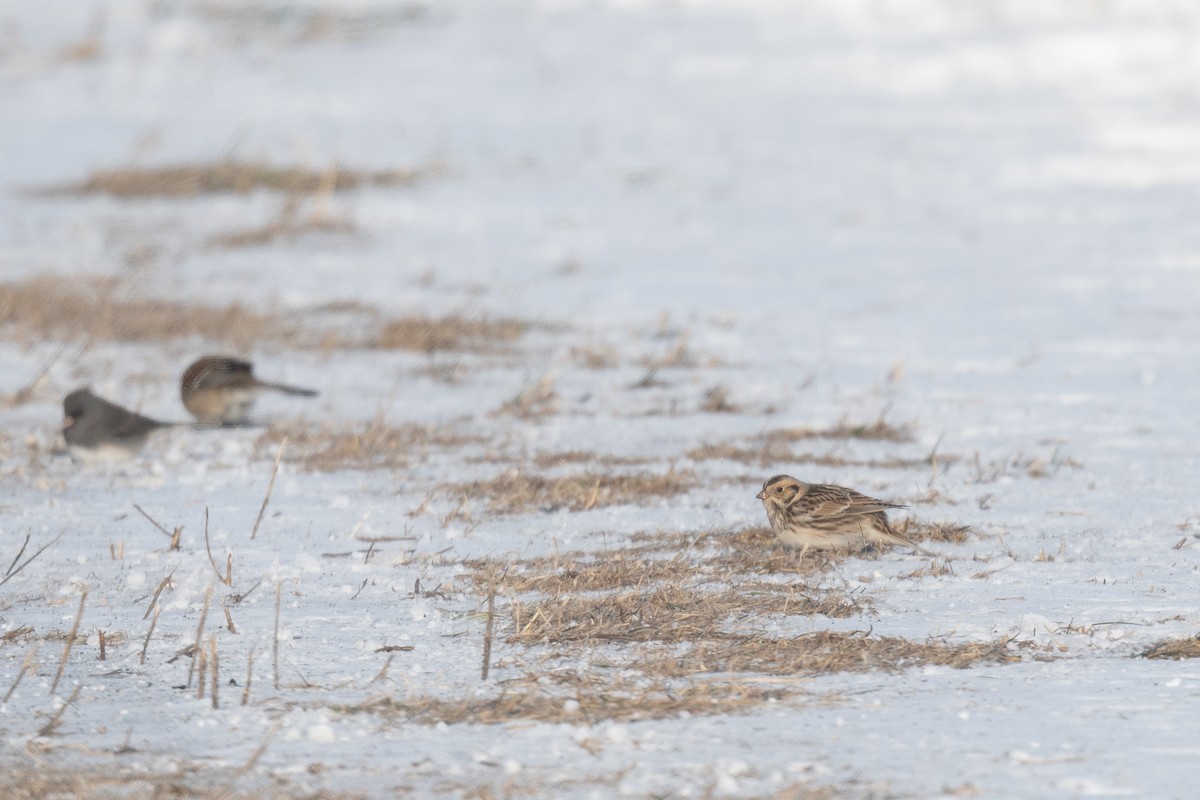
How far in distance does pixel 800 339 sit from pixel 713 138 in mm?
6510

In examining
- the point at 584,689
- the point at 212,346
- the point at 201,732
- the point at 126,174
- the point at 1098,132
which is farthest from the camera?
the point at 1098,132

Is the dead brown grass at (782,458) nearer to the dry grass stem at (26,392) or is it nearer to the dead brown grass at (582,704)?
the dead brown grass at (582,704)

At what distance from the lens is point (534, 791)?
347cm

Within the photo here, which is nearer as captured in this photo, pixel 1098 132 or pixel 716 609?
pixel 716 609

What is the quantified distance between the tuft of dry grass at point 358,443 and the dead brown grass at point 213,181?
6869 millimetres

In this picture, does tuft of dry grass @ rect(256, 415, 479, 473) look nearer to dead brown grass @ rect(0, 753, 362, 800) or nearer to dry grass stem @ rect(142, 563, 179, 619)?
dry grass stem @ rect(142, 563, 179, 619)

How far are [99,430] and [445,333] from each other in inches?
128

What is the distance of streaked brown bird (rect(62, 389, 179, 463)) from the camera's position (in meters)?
7.02

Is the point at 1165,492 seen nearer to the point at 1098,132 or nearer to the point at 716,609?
the point at 716,609

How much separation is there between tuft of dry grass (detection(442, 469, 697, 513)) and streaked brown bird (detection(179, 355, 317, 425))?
6.10 feet

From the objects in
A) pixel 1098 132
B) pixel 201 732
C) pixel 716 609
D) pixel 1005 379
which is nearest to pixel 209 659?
pixel 201 732

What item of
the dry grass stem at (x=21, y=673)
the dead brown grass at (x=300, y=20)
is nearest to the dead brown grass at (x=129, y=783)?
the dry grass stem at (x=21, y=673)

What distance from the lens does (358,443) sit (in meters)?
7.37

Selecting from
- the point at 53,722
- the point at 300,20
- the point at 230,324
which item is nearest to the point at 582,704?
the point at 53,722
